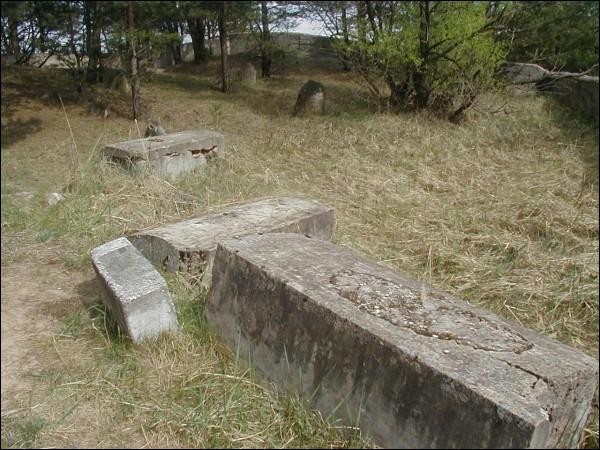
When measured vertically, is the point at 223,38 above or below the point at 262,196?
above

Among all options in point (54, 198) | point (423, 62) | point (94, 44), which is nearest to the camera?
point (54, 198)

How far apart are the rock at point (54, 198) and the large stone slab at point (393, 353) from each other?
7.82 ft

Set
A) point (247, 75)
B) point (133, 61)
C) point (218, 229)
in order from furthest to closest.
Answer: point (247, 75), point (133, 61), point (218, 229)

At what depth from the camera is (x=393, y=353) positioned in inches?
69.8

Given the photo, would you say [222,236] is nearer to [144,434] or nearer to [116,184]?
[144,434]

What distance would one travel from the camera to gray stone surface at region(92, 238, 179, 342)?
2479 millimetres

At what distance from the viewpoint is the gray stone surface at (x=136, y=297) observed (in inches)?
97.6

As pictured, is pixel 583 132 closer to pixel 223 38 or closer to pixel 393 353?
pixel 223 38

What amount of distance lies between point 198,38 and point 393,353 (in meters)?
12.5

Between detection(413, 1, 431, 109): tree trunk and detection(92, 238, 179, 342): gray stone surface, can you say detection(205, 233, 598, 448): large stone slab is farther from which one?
detection(413, 1, 431, 109): tree trunk

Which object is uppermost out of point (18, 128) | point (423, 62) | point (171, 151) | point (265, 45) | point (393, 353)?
point (265, 45)

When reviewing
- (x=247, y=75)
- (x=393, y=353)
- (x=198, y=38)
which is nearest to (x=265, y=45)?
(x=247, y=75)

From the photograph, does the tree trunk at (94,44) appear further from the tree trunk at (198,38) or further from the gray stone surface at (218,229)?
the gray stone surface at (218,229)

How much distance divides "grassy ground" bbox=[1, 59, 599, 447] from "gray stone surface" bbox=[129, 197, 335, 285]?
0.53 ft
